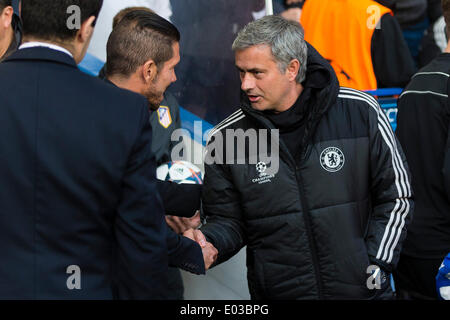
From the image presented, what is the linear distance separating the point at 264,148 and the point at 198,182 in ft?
1.85

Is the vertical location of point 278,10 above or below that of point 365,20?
above

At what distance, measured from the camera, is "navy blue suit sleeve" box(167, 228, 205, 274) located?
2.43 meters

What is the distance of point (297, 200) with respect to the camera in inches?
105

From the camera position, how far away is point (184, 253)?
8.20 ft

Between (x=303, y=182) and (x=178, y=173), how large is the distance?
0.78 meters

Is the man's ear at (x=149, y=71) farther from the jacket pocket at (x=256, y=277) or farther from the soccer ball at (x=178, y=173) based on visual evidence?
the jacket pocket at (x=256, y=277)

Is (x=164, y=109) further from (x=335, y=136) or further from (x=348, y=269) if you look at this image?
(x=348, y=269)

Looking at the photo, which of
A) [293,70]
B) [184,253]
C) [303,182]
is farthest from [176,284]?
[293,70]

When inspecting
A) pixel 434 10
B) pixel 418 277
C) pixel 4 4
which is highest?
pixel 434 10

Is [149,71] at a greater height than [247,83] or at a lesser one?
greater

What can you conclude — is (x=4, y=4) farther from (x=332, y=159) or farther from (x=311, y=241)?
(x=311, y=241)

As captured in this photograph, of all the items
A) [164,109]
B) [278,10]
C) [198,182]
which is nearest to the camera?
[198,182]

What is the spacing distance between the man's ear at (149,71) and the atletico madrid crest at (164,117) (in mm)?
757
